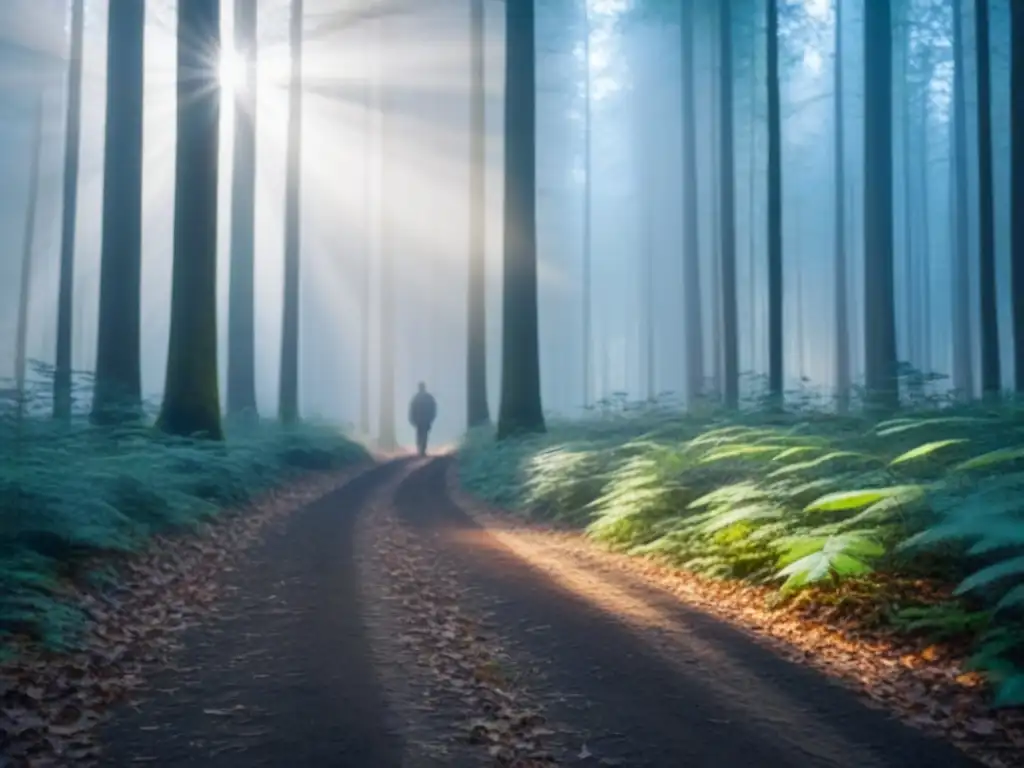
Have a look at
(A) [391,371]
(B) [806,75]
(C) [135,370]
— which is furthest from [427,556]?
(B) [806,75]

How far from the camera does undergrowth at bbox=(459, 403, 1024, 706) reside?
5180 millimetres

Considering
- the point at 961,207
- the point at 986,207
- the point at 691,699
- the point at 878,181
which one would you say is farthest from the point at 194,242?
the point at 961,207

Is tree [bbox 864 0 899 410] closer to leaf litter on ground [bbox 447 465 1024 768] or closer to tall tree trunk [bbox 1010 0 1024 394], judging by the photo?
tall tree trunk [bbox 1010 0 1024 394]

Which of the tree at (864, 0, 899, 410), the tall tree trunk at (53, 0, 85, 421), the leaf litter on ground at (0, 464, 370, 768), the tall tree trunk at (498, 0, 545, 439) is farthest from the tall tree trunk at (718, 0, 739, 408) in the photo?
the tall tree trunk at (53, 0, 85, 421)

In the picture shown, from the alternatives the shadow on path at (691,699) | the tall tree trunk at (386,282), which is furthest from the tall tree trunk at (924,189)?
the shadow on path at (691,699)

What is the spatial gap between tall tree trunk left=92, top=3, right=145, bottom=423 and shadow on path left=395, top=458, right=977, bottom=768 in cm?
1054

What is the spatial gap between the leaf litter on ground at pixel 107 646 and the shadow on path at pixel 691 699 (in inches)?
95.5

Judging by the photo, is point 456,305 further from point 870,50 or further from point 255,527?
point 255,527

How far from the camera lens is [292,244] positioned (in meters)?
24.9

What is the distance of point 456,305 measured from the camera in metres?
53.7

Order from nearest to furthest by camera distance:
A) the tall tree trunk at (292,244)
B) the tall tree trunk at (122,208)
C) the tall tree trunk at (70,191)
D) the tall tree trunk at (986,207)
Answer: the tall tree trunk at (122,208) < the tall tree trunk at (986,207) < the tall tree trunk at (70,191) < the tall tree trunk at (292,244)

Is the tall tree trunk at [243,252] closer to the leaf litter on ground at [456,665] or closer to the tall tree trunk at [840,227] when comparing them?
the leaf litter on ground at [456,665]

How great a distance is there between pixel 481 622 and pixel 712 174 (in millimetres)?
26422

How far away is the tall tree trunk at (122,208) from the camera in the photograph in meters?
14.4
